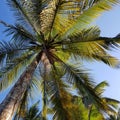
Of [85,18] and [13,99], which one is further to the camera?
[85,18]

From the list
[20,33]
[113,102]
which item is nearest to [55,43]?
[20,33]

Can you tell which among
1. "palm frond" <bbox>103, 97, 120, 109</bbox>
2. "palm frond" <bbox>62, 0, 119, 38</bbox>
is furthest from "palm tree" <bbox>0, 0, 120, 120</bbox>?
"palm frond" <bbox>103, 97, 120, 109</bbox>

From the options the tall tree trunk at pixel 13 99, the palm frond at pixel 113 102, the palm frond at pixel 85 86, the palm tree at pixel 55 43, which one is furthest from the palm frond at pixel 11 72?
the palm frond at pixel 113 102

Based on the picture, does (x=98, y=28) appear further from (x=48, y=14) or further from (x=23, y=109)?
(x=23, y=109)

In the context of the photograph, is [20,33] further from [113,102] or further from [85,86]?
[113,102]

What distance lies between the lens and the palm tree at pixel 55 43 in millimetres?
11250

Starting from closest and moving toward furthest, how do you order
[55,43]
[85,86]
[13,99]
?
[13,99], [85,86], [55,43]

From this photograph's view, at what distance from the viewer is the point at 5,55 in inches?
484

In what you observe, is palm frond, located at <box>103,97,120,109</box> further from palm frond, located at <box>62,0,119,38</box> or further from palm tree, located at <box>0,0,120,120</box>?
palm frond, located at <box>62,0,119,38</box>

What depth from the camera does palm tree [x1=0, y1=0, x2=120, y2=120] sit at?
11250 mm

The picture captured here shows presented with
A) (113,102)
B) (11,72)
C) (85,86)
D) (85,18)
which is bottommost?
(113,102)

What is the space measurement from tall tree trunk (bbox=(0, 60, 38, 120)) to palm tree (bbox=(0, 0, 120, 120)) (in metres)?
0.26

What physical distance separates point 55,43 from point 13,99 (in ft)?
11.2

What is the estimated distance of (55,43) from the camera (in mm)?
12070
